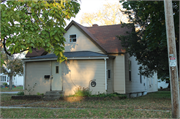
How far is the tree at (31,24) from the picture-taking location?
9.03m

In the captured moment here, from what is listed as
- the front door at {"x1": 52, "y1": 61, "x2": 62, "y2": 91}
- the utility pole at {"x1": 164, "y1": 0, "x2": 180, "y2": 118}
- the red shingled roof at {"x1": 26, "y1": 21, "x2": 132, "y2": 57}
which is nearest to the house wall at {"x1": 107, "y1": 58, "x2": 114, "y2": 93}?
the red shingled roof at {"x1": 26, "y1": 21, "x2": 132, "y2": 57}

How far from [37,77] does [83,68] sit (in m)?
4.14

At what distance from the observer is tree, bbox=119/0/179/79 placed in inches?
484

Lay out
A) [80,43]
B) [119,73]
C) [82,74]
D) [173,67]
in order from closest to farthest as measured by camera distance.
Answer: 1. [173,67]
2. [82,74]
3. [119,73]
4. [80,43]

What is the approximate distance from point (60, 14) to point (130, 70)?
415 inches

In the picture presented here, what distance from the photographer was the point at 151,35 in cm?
1383

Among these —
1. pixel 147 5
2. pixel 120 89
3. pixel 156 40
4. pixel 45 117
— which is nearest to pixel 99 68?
pixel 120 89

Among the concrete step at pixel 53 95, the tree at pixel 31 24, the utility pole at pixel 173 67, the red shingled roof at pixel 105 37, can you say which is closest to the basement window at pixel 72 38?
the red shingled roof at pixel 105 37

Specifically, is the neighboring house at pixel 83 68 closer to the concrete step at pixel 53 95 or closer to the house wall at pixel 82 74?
the house wall at pixel 82 74

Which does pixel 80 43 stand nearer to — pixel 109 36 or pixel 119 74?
pixel 109 36

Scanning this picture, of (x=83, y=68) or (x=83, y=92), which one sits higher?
(x=83, y=68)

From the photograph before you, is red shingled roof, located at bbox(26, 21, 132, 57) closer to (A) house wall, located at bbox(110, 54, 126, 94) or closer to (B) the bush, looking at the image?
(A) house wall, located at bbox(110, 54, 126, 94)

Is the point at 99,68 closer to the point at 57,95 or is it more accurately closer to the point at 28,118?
the point at 57,95

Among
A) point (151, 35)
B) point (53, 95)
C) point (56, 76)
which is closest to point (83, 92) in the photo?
point (53, 95)
